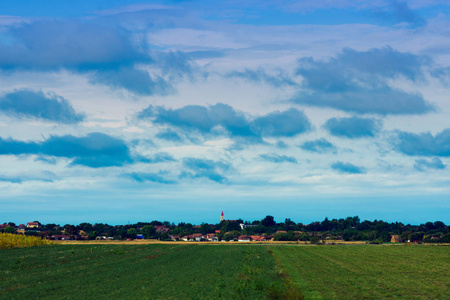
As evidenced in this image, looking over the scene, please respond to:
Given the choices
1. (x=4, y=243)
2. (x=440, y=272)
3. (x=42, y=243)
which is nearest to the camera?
(x=440, y=272)

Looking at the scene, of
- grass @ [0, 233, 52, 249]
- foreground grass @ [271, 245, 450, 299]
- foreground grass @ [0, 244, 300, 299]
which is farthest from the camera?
grass @ [0, 233, 52, 249]

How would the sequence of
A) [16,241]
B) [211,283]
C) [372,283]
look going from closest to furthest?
[211,283] → [372,283] → [16,241]

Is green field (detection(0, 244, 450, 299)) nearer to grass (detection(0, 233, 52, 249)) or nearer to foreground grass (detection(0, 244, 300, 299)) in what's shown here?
foreground grass (detection(0, 244, 300, 299))

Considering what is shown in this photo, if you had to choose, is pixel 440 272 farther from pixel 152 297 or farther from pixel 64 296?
pixel 64 296

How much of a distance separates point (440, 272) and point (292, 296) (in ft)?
85.9

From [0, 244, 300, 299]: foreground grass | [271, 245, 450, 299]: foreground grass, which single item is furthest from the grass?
[271, 245, 450, 299]: foreground grass

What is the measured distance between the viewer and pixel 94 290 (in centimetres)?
3008

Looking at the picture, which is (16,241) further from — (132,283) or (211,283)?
(211,283)

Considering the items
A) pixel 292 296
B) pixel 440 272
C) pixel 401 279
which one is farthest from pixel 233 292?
pixel 440 272

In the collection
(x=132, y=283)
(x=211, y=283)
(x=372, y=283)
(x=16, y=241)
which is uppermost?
(x=16, y=241)

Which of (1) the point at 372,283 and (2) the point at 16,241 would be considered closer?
(1) the point at 372,283

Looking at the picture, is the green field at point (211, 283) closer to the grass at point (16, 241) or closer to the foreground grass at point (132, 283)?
the foreground grass at point (132, 283)

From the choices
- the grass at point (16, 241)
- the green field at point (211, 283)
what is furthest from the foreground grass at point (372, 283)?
the grass at point (16, 241)

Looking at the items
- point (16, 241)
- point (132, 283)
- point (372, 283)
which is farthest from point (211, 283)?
point (16, 241)
